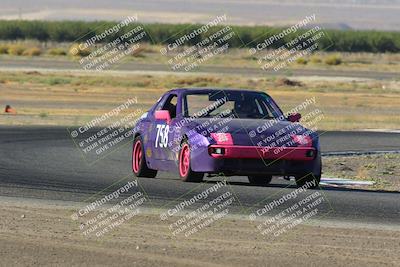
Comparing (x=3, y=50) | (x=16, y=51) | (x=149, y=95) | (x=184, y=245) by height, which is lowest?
(x=3, y=50)

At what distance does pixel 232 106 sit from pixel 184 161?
1.12 metres

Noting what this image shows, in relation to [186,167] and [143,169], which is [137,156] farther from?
[186,167]

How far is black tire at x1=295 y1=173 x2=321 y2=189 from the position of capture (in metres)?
16.9

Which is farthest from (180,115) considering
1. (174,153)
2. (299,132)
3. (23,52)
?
(23,52)

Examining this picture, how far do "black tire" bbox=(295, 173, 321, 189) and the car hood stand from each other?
52 centimetres

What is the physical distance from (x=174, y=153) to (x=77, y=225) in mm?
4759

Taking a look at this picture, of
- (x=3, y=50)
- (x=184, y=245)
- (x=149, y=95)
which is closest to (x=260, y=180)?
(x=184, y=245)

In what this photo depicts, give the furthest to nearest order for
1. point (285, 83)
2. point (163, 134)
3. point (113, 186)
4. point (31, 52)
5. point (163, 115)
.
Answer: point (31, 52) < point (285, 83) < point (163, 134) < point (163, 115) < point (113, 186)

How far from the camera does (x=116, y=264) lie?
10062 millimetres

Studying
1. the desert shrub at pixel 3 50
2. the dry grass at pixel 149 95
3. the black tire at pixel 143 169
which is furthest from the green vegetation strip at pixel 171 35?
the black tire at pixel 143 169

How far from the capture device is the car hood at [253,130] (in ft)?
53.9

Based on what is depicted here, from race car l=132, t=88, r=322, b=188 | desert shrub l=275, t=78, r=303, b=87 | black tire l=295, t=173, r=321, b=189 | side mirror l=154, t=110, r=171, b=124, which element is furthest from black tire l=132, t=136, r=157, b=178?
desert shrub l=275, t=78, r=303, b=87

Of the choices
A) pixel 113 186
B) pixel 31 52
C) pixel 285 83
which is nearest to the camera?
pixel 113 186

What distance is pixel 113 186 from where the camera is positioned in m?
16.9
